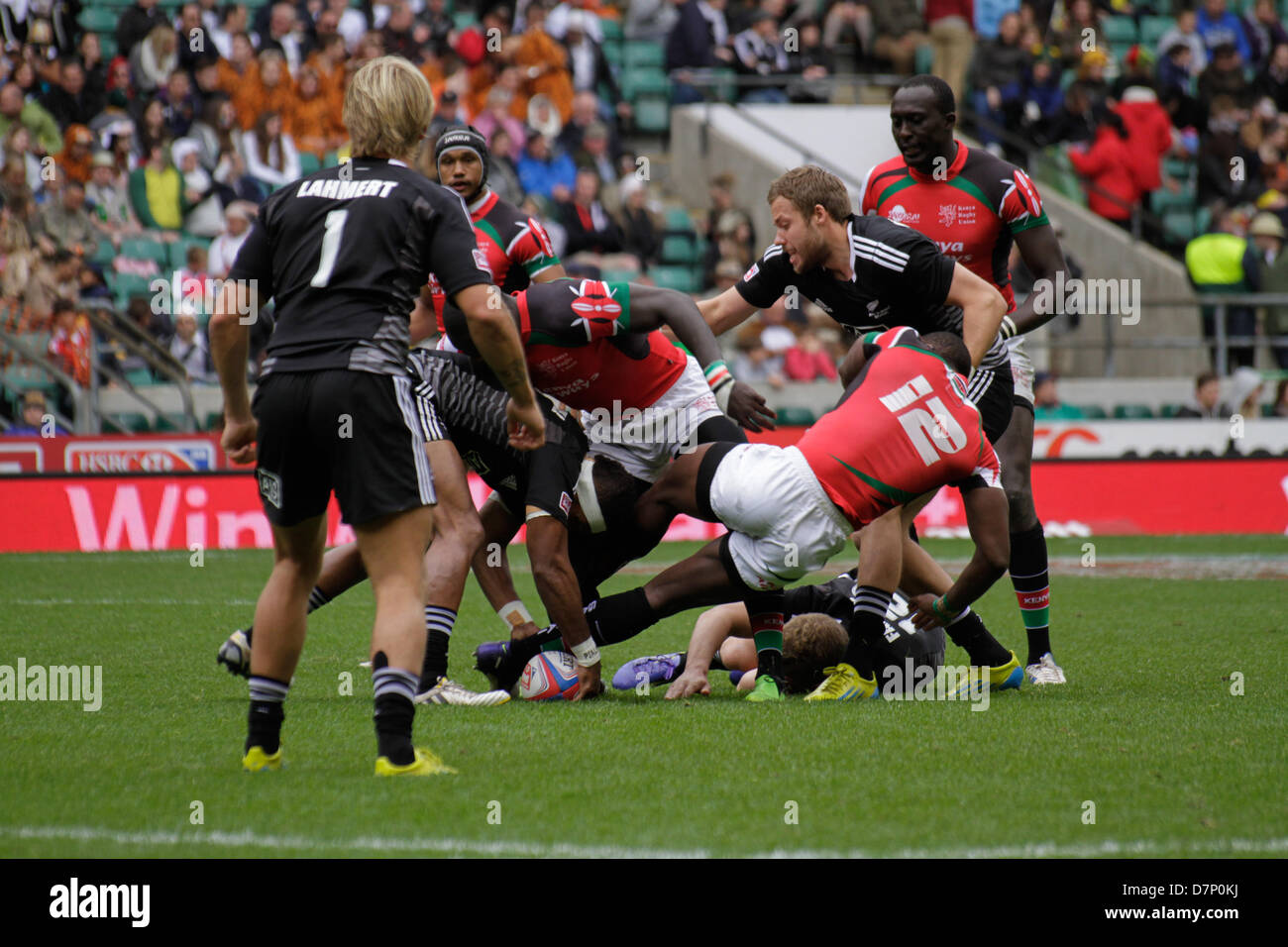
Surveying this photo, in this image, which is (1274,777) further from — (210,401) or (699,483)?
(210,401)

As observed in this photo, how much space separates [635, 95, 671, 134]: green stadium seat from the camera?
2080cm

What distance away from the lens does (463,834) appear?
405cm

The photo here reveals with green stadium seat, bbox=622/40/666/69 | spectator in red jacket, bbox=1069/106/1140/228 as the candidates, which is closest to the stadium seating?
spectator in red jacket, bbox=1069/106/1140/228

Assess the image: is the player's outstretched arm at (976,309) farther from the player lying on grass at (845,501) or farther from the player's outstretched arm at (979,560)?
the player's outstretched arm at (979,560)

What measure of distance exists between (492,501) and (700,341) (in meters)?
1.49

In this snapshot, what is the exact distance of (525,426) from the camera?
4.92 metres

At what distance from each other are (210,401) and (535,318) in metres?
9.91

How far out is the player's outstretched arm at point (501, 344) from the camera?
4602mm

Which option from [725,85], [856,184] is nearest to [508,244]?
[856,184]

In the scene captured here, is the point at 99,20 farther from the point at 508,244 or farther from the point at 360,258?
the point at 360,258

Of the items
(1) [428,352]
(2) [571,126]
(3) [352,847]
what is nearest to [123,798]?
(3) [352,847]

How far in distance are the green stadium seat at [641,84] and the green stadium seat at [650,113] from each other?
0.25 ft

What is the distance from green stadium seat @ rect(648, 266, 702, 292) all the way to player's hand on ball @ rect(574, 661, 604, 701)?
1176cm

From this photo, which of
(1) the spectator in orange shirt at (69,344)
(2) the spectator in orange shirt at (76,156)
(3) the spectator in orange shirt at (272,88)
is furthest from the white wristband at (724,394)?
(3) the spectator in orange shirt at (272,88)
